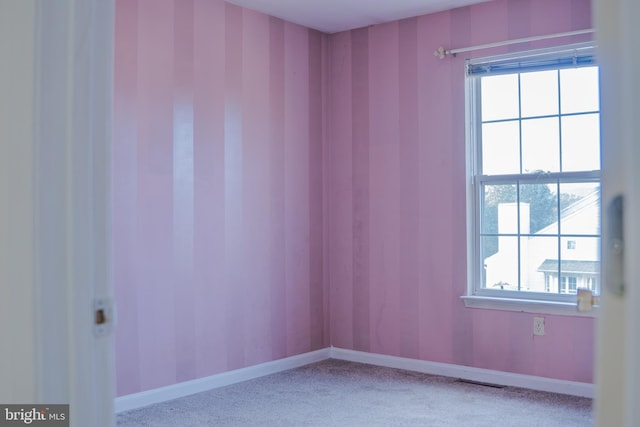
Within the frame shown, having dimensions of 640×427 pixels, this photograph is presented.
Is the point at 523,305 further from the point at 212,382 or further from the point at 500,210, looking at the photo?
the point at 212,382

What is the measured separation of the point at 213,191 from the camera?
4.41 meters

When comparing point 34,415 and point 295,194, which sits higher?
point 295,194

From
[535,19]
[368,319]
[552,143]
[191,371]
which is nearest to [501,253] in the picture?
[552,143]

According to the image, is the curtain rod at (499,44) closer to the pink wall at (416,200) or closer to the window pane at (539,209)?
the pink wall at (416,200)

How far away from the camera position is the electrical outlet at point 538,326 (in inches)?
168

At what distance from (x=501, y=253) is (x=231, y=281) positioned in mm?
1894

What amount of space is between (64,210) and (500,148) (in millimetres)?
3861

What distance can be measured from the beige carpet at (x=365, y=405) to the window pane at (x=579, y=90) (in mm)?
1852

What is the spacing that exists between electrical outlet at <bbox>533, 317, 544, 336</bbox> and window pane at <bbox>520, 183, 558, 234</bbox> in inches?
22.7

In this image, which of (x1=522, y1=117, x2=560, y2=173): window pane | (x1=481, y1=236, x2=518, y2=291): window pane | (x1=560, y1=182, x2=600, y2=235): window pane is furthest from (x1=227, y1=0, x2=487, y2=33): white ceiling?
(x1=481, y1=236, x2=518, y2=291): window pane

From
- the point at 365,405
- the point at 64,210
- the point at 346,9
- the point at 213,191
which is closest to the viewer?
the point at 64,210

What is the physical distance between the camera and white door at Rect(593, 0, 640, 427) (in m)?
0.67

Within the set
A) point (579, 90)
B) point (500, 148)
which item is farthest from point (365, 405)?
point (579, 90)

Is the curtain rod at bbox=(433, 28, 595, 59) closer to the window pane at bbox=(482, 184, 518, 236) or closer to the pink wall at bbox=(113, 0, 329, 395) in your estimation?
the window pane at bbox=(482, 184, 518, 236)
